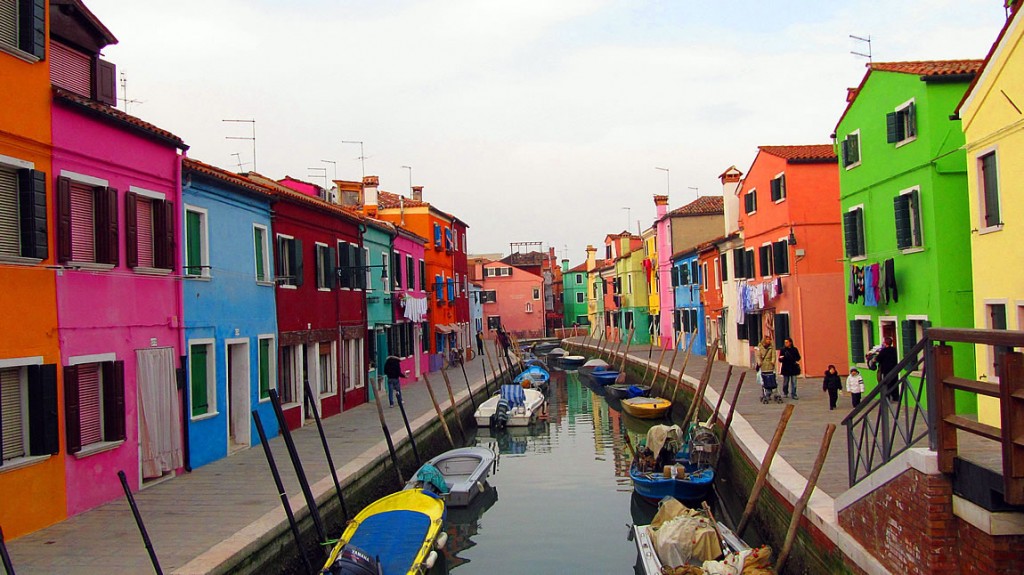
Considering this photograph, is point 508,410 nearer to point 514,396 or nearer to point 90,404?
point 514,396

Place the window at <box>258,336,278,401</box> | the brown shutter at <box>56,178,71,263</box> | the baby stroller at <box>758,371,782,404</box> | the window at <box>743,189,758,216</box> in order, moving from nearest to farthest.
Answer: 1. the brown shutter at <box>56,178,71,263</box>
2. the window at <box>258,336,278,401</box>
3. the baby stroller at <box>758,371,782,404</box>
4. the window at <box>743,189,758,216</box>

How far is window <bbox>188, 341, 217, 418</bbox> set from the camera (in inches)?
581

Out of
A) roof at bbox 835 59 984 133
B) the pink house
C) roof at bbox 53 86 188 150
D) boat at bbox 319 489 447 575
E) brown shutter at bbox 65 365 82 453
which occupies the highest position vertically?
roof at bbox 835 59 984 133

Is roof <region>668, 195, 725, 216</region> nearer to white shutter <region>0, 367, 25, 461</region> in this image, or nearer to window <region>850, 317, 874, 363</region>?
window <region>850, 317, 874, 363</region>

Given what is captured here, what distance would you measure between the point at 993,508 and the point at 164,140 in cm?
1288

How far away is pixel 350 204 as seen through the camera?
37.5 metres

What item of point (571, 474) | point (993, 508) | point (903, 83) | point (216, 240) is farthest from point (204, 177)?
point (903, 83)

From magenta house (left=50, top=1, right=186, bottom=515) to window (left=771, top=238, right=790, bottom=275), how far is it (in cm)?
1941

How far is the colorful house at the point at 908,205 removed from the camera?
16.4 metres

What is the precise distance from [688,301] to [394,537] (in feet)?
108

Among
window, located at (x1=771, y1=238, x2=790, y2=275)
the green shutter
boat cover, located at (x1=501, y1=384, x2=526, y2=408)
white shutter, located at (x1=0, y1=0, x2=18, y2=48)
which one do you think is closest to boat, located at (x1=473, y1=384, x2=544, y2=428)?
boat cover, located at (x1=501, y1=384, x2=526, y2=408)

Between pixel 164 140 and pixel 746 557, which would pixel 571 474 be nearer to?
pixel 746 557

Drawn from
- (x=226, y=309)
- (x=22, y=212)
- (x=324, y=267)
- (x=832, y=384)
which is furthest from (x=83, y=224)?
(x=832, y=384)

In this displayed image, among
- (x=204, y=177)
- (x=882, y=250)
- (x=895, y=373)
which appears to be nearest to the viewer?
(x=895, y=373)
